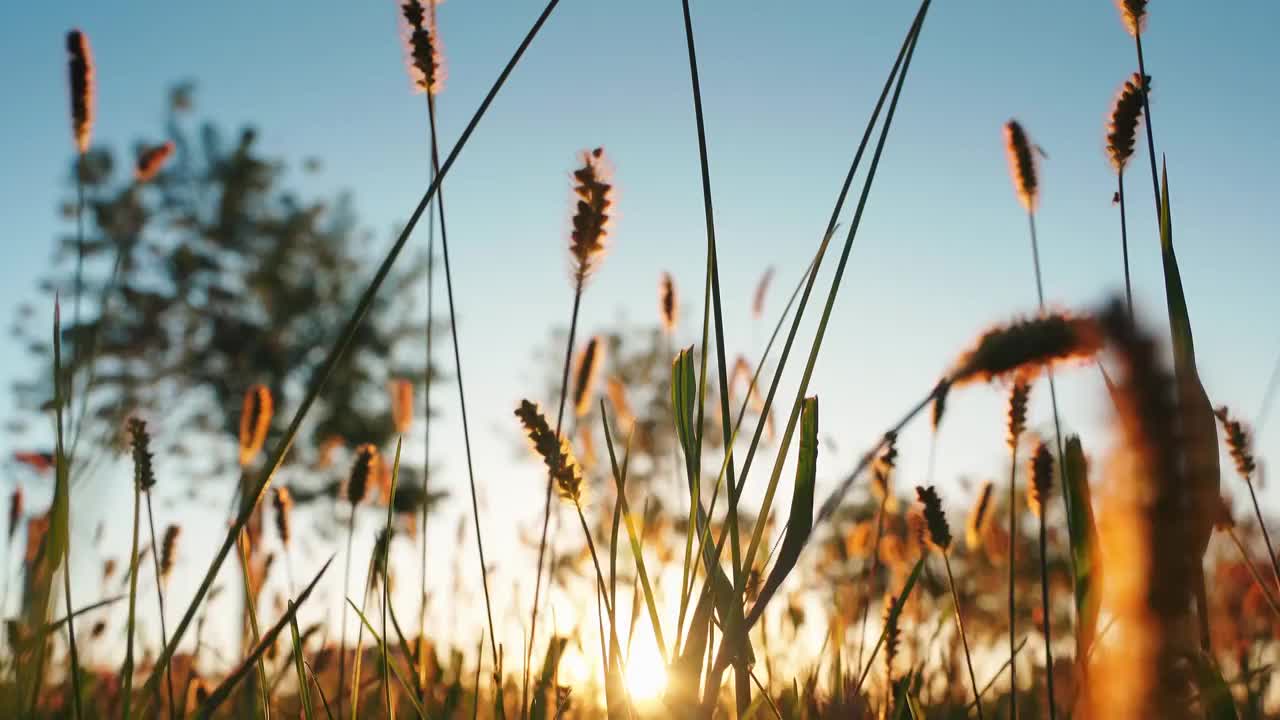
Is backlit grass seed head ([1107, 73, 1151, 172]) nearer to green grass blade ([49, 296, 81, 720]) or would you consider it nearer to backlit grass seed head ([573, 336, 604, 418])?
backlit grass seed head ([573, 336, 604, 418])

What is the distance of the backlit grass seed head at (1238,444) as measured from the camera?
5.60 feet

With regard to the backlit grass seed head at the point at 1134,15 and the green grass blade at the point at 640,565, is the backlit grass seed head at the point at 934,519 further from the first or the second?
the backlit grass seed head at the point at 1134,15

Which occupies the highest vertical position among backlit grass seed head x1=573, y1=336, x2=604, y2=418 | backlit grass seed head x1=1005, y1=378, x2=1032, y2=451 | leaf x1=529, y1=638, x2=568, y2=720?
backlit grass seed head x1=573, y1=336, x2=604, y2=418

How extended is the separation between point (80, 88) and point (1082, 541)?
6.65ft

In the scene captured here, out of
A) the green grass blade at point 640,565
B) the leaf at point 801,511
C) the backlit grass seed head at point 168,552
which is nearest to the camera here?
the leaf at point 801,511

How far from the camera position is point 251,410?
1.85m

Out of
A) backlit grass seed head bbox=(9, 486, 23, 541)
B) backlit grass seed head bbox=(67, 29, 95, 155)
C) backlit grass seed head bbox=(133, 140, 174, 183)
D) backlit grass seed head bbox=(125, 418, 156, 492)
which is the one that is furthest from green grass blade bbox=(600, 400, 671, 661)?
backlit grass seed head bbox=(9, 486, 23, 541)

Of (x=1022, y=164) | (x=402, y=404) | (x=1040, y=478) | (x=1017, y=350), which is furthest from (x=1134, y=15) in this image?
(x=402, y=404)

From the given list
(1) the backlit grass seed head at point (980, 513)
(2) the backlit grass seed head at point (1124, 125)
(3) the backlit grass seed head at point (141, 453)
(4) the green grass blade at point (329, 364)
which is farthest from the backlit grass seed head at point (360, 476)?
(2) the backlit grass seed head at point (1124, 125)

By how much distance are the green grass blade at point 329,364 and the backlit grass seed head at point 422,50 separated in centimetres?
36

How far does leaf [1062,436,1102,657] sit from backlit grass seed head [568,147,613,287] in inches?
25.6

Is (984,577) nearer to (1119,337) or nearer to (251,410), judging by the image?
Result: (251,410)

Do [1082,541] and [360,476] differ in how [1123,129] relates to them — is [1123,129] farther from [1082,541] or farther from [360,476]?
[360,476]

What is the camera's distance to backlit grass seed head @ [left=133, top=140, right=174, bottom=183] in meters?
2.43
